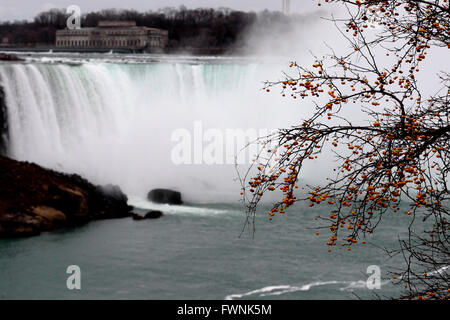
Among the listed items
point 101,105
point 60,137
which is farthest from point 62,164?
point 101,105

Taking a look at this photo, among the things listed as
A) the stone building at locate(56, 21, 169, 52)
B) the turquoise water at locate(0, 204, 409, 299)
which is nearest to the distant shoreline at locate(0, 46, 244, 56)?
the stone building at locate(56, 21, 169, 52)

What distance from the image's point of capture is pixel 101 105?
86.0 feet

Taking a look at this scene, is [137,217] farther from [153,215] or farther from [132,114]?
[132,114]

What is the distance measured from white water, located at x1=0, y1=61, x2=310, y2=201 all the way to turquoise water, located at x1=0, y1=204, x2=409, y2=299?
6.01 metres

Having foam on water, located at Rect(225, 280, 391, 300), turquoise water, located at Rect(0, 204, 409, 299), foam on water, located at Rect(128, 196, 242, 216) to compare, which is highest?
foam on water, located at Rect(225, 280, 391, 300)

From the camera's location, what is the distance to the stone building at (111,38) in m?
55.6

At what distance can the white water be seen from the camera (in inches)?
918

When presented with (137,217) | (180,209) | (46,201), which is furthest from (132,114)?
(46,201)

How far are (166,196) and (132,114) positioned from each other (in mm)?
7500

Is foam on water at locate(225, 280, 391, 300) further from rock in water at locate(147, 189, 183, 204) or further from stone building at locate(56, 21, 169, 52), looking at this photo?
stone building at locate(56, 21, 169, 52)

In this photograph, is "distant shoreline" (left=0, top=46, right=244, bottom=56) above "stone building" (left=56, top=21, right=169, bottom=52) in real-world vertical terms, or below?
below

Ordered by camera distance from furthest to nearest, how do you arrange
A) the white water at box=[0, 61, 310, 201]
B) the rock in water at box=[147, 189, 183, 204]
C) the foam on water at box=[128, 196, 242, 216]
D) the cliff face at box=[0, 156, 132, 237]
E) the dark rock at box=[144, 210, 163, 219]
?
1. the white water at box=[0, 61, 310, 201]
2. the rock in water at box=[147, 189, 183, 204]
3. the foam on water at box=[128, 196, 242, 216]
4. the dark rock at box=[144, 210, 163, 219]
5. the cliff face at box=[0, 156, 132, 237]

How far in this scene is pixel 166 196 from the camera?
2175cm
